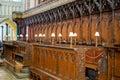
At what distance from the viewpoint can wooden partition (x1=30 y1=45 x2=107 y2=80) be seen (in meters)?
5.38

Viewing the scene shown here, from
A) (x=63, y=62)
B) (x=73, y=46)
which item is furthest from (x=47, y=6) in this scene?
(x=63, y=62)

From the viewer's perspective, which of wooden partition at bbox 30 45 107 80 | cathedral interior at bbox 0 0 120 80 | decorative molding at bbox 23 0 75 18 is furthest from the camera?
decorative molding at bbox 23 0 75 18

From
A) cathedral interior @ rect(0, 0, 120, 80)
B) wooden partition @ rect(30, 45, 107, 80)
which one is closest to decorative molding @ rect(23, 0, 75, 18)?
cathedral interior @ rect(0, 0, 120, 80)

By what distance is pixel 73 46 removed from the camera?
262 inches

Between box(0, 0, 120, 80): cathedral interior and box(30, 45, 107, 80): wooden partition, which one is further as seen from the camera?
box(0, 0, 120, 80): cathedral interior

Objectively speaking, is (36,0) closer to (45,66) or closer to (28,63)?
(28,63)

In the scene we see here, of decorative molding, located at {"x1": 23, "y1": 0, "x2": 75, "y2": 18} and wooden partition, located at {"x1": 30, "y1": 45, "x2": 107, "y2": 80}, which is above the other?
decorative molding, located at {"x1": 23, "y1": 0, "x2": 75, "y2": 18}

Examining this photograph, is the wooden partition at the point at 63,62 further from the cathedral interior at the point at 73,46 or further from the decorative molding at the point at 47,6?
the decorative molding at the point at 47,6

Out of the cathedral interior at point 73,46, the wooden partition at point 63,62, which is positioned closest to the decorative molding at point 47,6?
the cathedral interior at point 73,46

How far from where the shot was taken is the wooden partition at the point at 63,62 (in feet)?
17.6

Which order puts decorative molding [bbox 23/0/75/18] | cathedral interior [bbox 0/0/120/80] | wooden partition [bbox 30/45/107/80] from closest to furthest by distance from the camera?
wooden partition [bbox 30/45/107/80]
cathedral interior [bbox 0/0/120/80]
decorative molding [bbox 23/0/75/18]

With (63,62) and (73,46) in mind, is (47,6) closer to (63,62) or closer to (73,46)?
(73,46)

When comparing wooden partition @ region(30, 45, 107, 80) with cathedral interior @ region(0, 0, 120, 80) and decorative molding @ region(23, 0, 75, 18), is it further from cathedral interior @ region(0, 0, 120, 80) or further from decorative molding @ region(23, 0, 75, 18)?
decorative molding @ region(23, 0, 75, 18)

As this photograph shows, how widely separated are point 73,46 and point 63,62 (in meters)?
0.71
